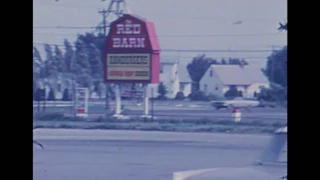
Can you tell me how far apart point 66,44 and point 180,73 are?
79cm

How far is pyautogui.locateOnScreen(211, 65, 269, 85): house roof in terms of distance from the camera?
11.7ft

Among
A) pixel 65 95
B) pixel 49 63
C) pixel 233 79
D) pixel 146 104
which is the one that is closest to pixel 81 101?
pixel 65 95

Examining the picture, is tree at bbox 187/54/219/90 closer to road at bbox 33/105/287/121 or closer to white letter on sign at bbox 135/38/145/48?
road at bbox 33/105/287/121

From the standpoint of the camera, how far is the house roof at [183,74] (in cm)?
365

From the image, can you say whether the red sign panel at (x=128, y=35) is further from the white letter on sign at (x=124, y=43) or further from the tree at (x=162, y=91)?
the tree at (x=162, y=91)

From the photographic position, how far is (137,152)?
4.02 m

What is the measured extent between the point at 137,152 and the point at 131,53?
0.67m

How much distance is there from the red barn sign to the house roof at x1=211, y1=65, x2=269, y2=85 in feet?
1.32

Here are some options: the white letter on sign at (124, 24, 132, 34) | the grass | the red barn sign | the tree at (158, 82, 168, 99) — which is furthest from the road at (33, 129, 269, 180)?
the white letter on sign at (124, 24, 132, 34)

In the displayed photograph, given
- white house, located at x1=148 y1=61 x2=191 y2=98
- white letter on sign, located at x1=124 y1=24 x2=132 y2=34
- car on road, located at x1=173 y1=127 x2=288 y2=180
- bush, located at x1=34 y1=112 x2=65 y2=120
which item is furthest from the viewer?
white letter on sign, located at x1=124 y1=24 x2=132 y2=34

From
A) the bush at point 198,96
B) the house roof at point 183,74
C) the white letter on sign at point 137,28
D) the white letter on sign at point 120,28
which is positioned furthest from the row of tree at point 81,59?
the bush at point 198,96
